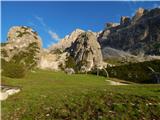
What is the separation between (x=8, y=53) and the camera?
110812 mm

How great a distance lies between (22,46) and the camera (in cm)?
12000

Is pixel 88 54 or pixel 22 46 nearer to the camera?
pixel 22 46

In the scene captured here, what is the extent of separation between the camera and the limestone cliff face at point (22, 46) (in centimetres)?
10662

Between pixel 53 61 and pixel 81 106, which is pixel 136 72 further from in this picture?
pixel 81 106

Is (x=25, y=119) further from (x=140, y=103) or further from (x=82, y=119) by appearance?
(x=140, y=103)

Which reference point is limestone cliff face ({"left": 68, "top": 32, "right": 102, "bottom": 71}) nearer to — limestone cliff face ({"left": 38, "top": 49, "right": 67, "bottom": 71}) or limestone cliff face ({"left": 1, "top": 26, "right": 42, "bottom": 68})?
limestone cliff face ({"left": 38, "top": 49, "right": 67, "bottom": 71})

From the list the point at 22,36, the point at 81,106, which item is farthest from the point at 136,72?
the point at 81,106

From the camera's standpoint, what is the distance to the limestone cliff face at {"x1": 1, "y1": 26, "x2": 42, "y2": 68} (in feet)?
350

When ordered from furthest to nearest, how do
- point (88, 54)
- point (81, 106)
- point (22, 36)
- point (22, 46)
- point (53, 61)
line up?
point (88, 54), point (53, 61), point (22, 36), point (22, 46), point (81, 106)

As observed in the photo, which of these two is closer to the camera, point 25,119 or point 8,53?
point 25,119

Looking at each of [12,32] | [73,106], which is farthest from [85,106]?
[12,32]

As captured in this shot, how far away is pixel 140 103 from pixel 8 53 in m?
92.6

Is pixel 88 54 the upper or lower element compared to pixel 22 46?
upper

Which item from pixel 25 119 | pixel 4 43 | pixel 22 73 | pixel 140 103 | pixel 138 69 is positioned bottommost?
pixel 25 119
